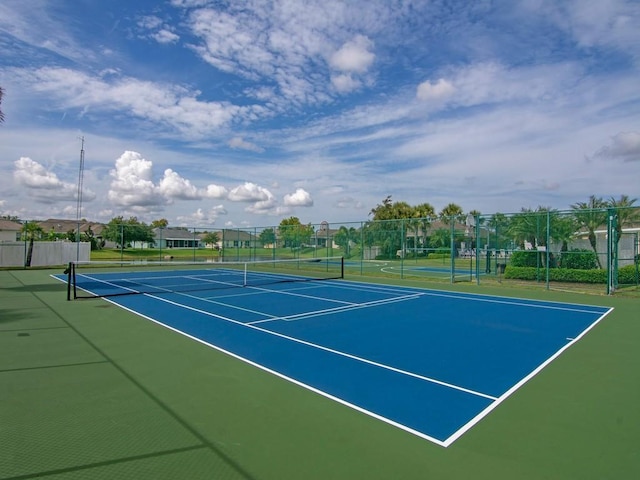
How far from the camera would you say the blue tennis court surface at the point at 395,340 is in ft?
17.0

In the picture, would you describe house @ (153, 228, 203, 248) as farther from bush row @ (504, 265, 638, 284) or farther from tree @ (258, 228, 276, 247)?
bush row @ (504, 265, 638, 284)

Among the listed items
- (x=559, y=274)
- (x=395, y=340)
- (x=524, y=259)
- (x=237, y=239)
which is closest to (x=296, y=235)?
(x=237, y=239)

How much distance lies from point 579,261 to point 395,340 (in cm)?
1567

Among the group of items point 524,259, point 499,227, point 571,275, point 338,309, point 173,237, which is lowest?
point 338,309

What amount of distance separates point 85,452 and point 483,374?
5100 millimetres

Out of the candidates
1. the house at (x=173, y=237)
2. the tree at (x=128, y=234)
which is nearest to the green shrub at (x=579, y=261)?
the house at (x=173, y=237)

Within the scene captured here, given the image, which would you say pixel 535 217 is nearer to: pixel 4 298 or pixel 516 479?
pixel 516 479

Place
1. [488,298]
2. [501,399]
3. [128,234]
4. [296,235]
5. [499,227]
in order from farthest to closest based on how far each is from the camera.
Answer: [128,234], [296,235], [499,227], [488,298], [501,399]

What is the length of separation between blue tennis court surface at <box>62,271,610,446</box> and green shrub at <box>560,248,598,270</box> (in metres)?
7.37

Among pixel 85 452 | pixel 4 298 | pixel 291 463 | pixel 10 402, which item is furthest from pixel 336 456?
pixel 4 298

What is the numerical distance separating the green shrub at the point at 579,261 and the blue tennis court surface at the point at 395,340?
290 inches

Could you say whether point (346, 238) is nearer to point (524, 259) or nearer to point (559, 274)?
point (524, 259)

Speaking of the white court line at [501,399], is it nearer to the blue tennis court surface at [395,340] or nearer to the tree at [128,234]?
the blue tennis court surface at [395,340]

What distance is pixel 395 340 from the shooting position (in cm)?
824
